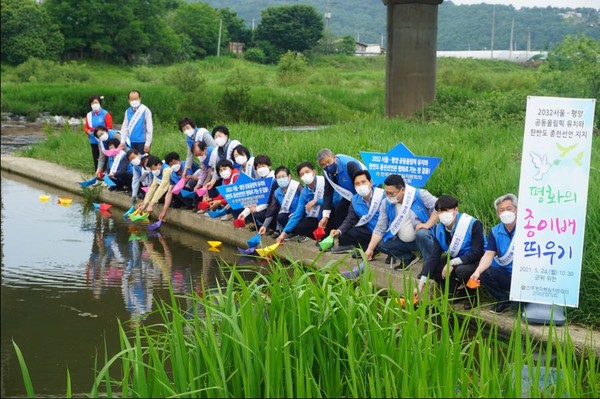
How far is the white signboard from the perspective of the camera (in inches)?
246

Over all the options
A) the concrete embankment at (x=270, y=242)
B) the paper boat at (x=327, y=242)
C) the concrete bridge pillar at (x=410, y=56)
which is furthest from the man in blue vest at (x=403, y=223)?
the concrete bridge pillar at (x=410, y=56)

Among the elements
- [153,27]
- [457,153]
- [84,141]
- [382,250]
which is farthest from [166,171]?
[153,27]

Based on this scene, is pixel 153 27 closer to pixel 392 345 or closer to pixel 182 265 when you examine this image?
pixel 182 265

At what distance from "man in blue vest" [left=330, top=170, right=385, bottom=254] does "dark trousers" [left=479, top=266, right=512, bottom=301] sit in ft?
5.00

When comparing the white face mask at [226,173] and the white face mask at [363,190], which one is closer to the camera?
the white face mask at [363,190]

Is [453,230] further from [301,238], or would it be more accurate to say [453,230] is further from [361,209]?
Result: [301,238]

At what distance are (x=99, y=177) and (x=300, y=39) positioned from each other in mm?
50577

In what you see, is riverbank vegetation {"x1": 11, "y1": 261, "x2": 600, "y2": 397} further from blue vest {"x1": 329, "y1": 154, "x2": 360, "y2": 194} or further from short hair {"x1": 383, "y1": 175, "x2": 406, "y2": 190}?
blue vest {"x1": 329, "y1": 154, "x2": 360, "y2": 194}

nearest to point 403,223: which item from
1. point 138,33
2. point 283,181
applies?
point 283,181

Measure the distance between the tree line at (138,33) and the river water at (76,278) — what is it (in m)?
41.3

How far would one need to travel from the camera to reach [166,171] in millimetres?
11539

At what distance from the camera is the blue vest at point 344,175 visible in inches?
346

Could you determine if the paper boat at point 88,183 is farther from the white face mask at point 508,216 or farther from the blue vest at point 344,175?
the white face mask at point 508,216

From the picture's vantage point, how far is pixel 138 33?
5850 centimetres
